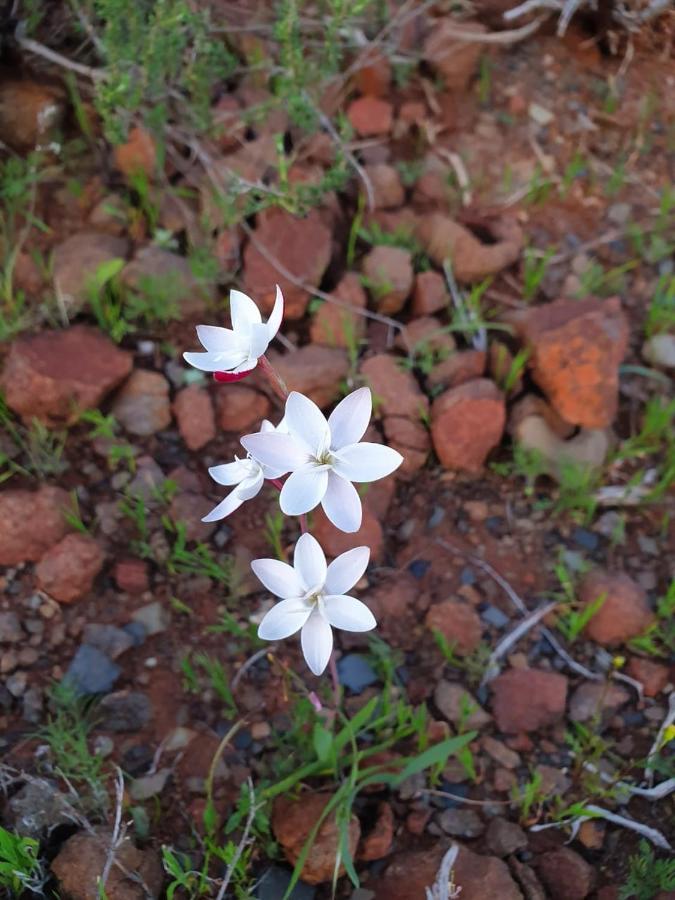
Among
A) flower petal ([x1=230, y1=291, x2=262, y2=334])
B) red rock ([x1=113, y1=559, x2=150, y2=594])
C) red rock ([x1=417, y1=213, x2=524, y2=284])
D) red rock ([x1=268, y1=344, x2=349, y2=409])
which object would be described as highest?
flower petal ([x1=230, y1=291, x2=262, y2=334])

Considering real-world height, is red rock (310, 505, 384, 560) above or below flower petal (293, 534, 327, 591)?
below

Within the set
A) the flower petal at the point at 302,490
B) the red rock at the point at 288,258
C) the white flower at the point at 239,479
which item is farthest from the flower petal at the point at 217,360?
the red rock at the point at 288,258

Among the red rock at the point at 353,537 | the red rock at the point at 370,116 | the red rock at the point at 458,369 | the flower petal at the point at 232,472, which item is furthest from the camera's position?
the red rock at the point at 370,116

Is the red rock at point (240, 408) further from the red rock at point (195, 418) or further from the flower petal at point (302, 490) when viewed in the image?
the flower petal at point (302, 490)

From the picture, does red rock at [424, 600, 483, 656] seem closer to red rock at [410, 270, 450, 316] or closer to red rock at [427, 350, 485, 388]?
red rock at [427, 350, 485, 388]

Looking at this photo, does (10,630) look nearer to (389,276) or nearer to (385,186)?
(389,276)

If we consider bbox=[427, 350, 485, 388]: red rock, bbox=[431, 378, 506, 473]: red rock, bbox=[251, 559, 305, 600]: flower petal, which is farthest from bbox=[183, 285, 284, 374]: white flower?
bbox=[427, 350, 485, 388]: red rock

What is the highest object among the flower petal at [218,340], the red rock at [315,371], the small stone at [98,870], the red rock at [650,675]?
the flower petal at [218,340]
